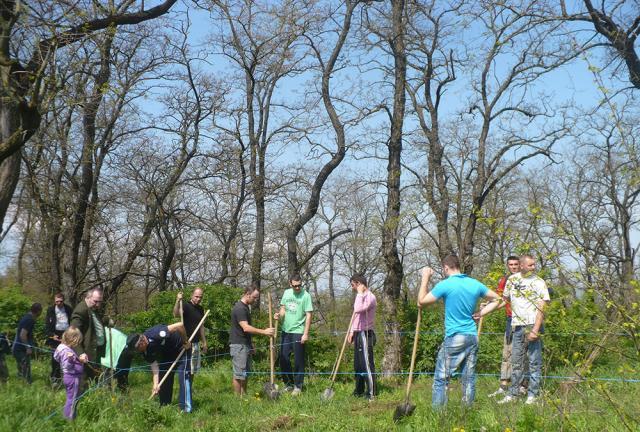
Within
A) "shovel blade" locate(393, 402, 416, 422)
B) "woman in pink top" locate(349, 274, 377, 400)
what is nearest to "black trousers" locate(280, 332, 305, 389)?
"woman in pink top" locate(349, 274, 377, 400)

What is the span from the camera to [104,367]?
9102 mm

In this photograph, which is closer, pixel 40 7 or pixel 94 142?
pixel 40 7

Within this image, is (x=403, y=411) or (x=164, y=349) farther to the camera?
(x=164, y=349)

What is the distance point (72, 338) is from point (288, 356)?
3347mm

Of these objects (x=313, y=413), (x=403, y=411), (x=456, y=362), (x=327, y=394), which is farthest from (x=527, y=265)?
(x=327, y=394)

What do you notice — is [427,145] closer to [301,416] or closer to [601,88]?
[301,416]

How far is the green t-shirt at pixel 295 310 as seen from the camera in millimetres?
9859

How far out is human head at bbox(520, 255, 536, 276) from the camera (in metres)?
7.30

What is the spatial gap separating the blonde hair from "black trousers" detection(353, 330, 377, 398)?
11.9ft

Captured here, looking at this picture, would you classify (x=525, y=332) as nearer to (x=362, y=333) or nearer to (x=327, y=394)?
(x=362, y=333)

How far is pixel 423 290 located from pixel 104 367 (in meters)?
4.94

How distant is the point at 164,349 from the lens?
8867mm

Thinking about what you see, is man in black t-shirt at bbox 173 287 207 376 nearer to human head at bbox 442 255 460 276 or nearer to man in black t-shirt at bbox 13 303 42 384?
man in black t-shirt at bbox 13 303 42 384

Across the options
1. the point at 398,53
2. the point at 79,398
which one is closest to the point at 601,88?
the point at 79,398
